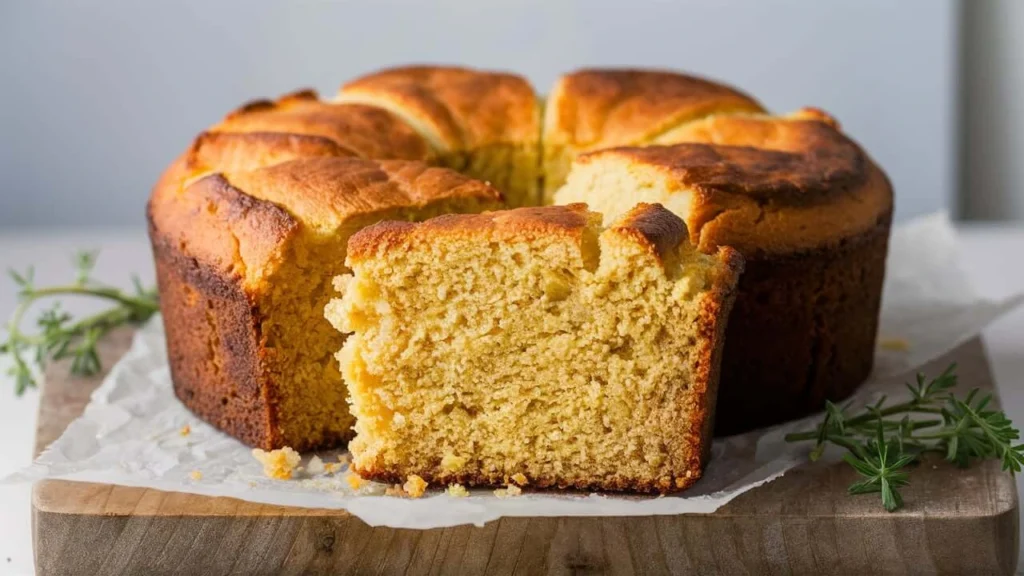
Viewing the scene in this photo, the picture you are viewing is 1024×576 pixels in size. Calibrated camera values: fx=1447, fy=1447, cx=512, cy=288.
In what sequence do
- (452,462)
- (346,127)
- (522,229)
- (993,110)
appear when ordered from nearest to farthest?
(522,229) → (452,462) → (346,127) → (993,110)

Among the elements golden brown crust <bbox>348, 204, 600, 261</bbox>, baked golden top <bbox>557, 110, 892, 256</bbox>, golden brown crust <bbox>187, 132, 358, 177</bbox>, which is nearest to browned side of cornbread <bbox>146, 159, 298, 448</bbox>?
golden brown crust <bbox>187, 132, 358, 177</bbox>

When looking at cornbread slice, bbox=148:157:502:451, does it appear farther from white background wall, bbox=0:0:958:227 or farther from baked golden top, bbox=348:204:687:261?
white background wall, bbox=0:0:958:227

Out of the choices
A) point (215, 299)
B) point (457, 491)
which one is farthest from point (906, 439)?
point (215, 299)

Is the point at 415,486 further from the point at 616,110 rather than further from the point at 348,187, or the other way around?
the point at 616,110

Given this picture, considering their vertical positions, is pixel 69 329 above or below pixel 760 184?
below

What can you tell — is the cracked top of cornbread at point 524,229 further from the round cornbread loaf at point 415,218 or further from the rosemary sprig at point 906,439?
the rosemary sprig at point 906,439

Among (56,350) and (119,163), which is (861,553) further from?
(119,163)

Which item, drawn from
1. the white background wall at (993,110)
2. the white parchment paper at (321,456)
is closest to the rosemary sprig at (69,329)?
the white parchment paper at (321,456)
